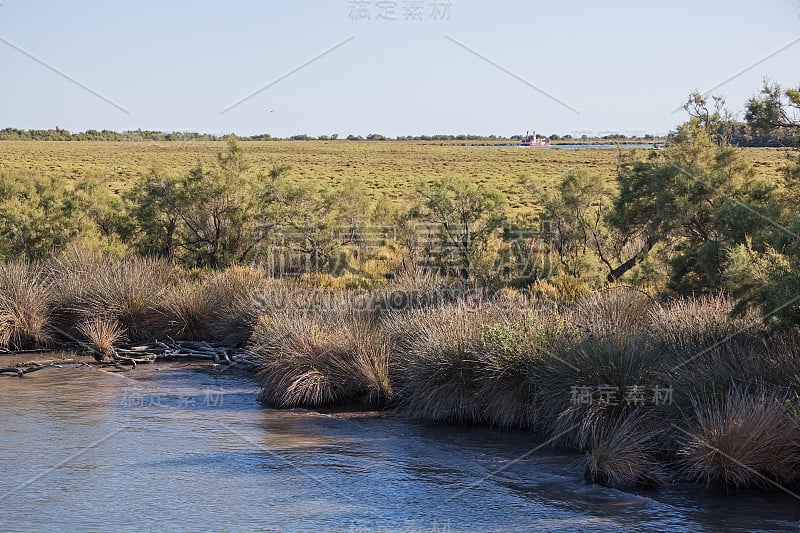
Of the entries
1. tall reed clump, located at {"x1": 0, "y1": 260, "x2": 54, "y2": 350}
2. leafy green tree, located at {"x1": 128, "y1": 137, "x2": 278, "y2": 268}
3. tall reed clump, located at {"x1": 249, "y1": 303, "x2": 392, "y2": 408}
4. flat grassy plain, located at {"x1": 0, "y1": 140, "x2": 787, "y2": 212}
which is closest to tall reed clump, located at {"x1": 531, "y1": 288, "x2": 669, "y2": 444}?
tall reed clump, located at {"x1": 249, "y1": 303, "x2": 392, "y2": 408}

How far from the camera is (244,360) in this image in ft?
55.6

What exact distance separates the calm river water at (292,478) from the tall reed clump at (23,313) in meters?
4.68

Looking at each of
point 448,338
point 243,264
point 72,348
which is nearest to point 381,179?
point 243,264

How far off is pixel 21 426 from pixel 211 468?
3.56 meters

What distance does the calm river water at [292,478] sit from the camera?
9.09 meters

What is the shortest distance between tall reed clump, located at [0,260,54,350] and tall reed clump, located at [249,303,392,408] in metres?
6.52

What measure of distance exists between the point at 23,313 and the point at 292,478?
10.4m

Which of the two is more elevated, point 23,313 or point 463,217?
point 463,217

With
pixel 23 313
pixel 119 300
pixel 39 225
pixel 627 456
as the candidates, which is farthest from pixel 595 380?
pixel 39 225

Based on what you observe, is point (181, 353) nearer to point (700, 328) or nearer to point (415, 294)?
point (415, 294)

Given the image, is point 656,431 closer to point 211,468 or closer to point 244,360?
point 211,468

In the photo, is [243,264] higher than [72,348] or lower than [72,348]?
higher

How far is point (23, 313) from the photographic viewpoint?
18391 mm

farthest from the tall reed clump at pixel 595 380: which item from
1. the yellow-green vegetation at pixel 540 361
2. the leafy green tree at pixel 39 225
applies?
the leafy green tree at pixel 39 225
